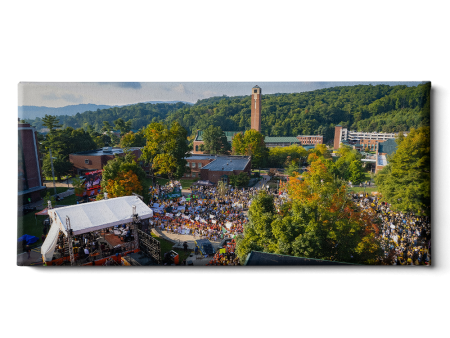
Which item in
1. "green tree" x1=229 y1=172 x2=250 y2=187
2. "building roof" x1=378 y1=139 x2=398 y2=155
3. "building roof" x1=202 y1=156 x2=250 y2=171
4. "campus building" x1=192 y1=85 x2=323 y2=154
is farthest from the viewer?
"building roof" x1=202 y1=156 x2=250 y2=171

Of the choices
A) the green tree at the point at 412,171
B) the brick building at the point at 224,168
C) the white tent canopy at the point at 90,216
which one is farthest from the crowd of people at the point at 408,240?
the brick building at the point at 224,168

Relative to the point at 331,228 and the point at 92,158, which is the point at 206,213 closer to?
the point at 92,158

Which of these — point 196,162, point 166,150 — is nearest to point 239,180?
point 196,162

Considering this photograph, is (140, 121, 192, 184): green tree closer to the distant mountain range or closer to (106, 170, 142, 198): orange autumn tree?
(106, 170, 142, 198): orange autumn tree

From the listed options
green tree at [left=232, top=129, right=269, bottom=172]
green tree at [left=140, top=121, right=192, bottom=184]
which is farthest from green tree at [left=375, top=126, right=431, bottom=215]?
green tree at [left=140, top=121, right=192, bottom=184]

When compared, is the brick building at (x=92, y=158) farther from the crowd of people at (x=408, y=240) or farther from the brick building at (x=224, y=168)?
the crowd of people at (x=408, y=240)
